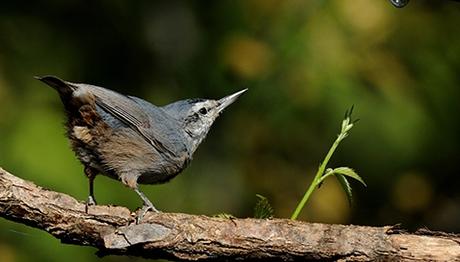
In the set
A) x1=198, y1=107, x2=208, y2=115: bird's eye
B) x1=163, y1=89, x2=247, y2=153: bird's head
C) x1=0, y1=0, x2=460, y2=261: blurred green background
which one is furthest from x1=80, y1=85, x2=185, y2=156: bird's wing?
x1=0, y1=0, x2=460, y2=261: blurred green background

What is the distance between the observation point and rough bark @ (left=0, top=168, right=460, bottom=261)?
10.9 ft

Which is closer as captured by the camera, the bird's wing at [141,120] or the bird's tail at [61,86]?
the bird's tail at [61,86]

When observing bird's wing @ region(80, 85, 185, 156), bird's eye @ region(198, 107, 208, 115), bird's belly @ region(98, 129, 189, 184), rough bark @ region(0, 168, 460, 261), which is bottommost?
rough bark @ region(0, 168, 460, 261)

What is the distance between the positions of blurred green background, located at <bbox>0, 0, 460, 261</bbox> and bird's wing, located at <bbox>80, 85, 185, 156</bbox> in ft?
3.84

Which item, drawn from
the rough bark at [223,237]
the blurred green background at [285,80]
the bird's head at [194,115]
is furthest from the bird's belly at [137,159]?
the blurred green background at [285,80]

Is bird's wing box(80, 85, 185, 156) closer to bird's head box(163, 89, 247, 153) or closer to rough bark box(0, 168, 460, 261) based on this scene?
bird's head box(163, 89, 247, 153)

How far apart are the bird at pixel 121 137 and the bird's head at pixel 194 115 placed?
0.06 m

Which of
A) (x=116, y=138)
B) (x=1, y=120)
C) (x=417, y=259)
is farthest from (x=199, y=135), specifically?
(x=417, y=259)

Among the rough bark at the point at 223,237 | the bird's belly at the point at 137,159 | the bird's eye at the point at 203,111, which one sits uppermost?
the bird's eye at the point at 203,111

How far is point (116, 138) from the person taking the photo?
421 centimetres

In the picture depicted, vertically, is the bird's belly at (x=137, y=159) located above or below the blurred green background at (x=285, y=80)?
below

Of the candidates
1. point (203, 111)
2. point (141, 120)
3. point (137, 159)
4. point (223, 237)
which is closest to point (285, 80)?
point (203, 111)

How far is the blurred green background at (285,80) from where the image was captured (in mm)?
5789

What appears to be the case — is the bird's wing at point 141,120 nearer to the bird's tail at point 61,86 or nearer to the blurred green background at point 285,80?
the bird's tail at point 61,86
